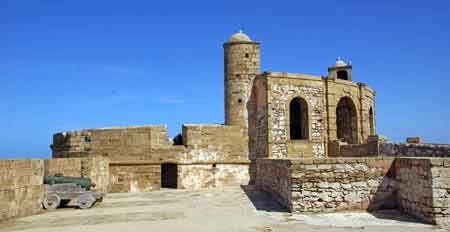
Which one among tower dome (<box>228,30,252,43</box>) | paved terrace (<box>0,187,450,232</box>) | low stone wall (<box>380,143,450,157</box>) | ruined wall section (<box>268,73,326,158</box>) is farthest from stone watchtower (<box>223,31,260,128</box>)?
paved terrace (<box>0,187,450,232</box>)

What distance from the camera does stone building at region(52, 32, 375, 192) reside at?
15.8 m

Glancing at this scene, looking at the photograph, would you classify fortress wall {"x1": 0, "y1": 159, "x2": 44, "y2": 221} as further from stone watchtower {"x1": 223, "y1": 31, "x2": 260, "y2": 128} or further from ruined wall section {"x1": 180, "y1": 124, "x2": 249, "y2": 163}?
stone watchtower {"x1": 223, "y1": 31, "x2": 260, "y2": 128}

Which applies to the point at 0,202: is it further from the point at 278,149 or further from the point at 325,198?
the point at 278,149

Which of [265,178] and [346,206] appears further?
[265,178]

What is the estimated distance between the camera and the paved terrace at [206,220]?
701 centimetres

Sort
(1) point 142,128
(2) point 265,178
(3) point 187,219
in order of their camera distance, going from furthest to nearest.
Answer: (1) point 142,128, (2) point 265,178, (3) point 187,219

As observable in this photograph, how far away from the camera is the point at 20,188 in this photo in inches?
354

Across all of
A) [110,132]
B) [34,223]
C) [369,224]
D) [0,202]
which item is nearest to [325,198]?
[369,224]

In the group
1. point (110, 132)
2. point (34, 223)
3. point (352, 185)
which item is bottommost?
point (34, 223)

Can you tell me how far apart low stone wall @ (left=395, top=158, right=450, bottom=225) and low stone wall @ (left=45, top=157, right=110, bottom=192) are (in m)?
9.20

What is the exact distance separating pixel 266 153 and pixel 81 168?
7327mm

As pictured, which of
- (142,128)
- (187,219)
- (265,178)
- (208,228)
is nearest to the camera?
(208,228)

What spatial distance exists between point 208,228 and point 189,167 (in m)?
9.36

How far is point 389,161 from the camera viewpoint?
27.7 ft
